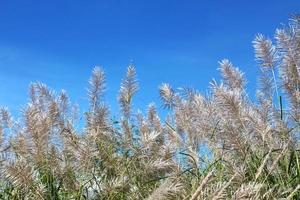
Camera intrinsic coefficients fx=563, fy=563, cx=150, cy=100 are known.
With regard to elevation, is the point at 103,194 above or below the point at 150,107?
below

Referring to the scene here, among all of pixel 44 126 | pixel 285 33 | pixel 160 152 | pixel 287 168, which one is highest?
pixel 285 33

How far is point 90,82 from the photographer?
4488 mm

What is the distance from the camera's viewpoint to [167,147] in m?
3.06

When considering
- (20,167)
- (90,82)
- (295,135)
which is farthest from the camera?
(90,82)

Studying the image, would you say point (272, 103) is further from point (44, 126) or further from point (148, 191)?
point (44, 126)

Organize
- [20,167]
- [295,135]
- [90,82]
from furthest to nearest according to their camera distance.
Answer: [90,82], [295,135], [20,167]

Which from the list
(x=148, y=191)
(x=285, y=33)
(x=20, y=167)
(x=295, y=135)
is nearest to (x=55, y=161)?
(x=148, y=191)

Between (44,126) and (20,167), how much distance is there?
447mm

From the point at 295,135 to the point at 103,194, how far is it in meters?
1.54

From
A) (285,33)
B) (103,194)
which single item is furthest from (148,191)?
(285,33)

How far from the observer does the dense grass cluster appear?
268cm

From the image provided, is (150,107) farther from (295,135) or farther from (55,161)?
(55,161)

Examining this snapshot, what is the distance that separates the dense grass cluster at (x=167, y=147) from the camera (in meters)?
2.68

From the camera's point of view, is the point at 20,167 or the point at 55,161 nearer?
the point at 20,167
